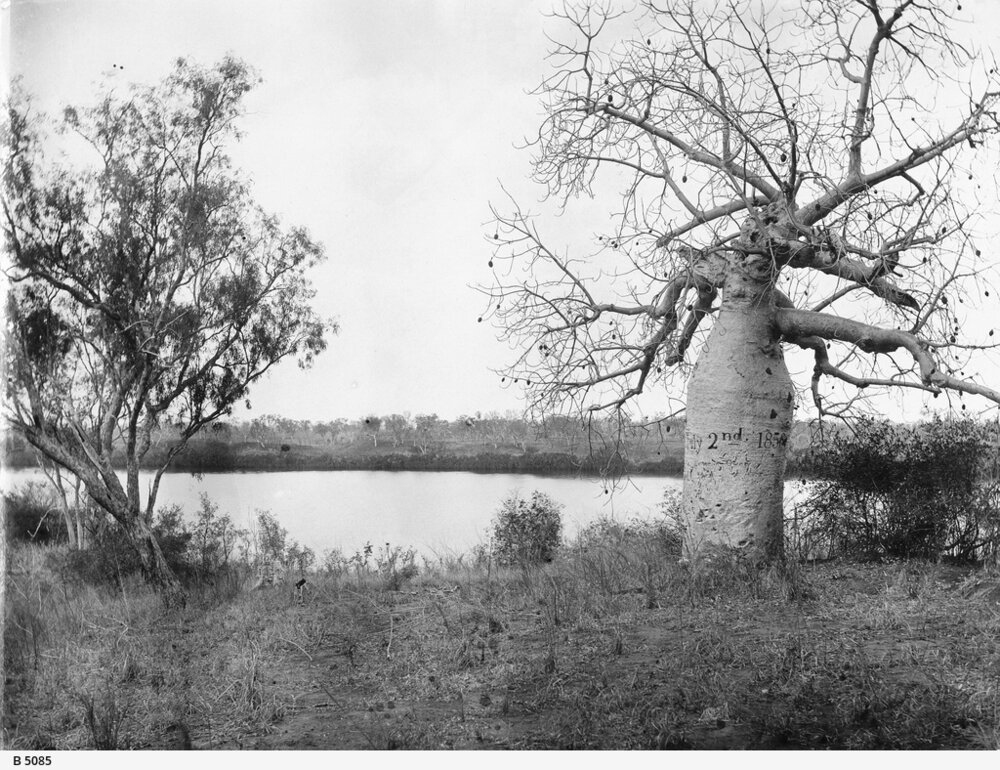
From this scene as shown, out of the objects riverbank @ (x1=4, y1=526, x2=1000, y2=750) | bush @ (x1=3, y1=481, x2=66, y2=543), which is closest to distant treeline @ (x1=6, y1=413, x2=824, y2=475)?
bush @ (x1=3, y1=481, x2=66, y2=543)

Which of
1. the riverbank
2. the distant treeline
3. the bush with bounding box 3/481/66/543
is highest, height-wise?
the distant treeline

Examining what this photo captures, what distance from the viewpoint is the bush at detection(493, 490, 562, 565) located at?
773 cm

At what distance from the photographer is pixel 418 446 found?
739cm

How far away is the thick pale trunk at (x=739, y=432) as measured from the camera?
6.52m

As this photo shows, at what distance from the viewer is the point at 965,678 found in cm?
482

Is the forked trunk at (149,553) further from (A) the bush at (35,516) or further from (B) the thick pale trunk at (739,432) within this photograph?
(B) the thick pale trunk at (739,432)

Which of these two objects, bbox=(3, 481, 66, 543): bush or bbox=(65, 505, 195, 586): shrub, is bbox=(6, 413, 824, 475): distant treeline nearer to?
bbox=(3, 481, 66, 543): bush

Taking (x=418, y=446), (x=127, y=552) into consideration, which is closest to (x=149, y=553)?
(x=127, y=552)

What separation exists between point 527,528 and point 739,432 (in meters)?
2.14

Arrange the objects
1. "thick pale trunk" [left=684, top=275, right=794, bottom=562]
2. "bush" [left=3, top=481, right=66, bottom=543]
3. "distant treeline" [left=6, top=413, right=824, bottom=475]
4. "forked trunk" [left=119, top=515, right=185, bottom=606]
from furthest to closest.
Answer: "bush" [left=3, top=481, right=66, bottom=543] → "forked trunk" [left=119, top=515, right=185, bottom=606] → "distant treeline" [left=6, top=413, right=824, bottom=475] → "thick pale trunk" [left=684, top=275, right=794, bottom=562]

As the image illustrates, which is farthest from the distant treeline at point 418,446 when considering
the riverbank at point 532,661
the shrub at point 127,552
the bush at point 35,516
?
the riverbank at point 532,661

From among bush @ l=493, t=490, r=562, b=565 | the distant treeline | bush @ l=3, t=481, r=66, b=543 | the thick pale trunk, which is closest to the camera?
the thick pale trunk

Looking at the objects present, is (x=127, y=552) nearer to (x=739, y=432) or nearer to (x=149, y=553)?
(x=149, y=553)

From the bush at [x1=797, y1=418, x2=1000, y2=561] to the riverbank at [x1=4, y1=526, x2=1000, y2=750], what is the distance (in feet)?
1.72
